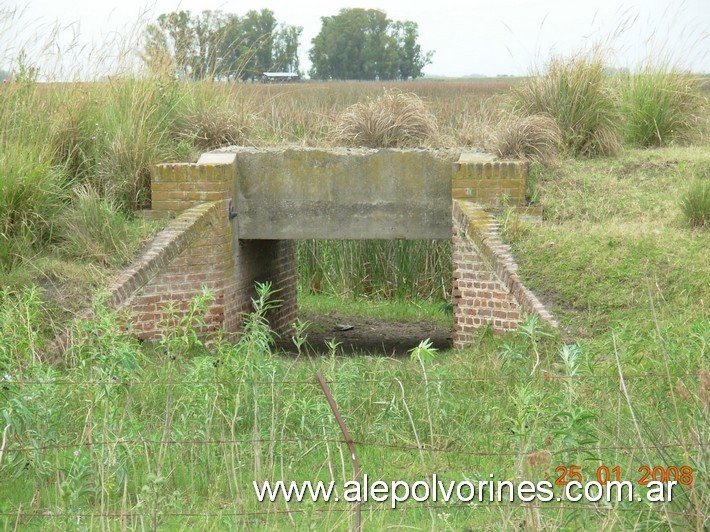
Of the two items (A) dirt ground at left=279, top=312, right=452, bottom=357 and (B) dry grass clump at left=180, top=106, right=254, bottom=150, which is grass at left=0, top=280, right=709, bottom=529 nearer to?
(A) dirt ground at left=279, top=312, right=452, bottom=357

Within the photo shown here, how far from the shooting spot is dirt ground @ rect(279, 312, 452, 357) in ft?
33.3

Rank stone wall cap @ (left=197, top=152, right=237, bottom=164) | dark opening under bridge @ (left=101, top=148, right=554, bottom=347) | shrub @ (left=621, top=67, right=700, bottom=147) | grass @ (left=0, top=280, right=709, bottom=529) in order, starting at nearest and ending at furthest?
grass @ (left=0, top=280, right=709, bottom=529)
dark opening under bridge @ (left=101, top=148, right=554, bottom=347)
stone wall cap @ (left=197, top=152, right=237, bottom=164)
shrub @ (left=621, top=67, right=700, bottom=147)

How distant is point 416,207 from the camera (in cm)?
932

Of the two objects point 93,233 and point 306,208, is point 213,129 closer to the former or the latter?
point 306,208

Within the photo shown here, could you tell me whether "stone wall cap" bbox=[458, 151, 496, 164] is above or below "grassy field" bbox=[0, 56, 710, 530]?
above

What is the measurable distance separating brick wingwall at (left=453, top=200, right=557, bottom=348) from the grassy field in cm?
16

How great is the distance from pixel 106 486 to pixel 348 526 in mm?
1025

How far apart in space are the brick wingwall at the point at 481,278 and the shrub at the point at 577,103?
2387 millimetres

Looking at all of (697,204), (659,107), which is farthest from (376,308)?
(697,204)

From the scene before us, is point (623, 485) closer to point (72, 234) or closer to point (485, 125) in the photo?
point (72, 234)

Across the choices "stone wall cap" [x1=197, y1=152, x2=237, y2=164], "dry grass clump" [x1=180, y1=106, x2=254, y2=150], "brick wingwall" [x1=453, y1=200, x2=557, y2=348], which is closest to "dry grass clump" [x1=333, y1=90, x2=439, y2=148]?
"dry grass clump" [x1=180, y1=106, x2=254, y2=150]

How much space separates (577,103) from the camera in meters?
10.6

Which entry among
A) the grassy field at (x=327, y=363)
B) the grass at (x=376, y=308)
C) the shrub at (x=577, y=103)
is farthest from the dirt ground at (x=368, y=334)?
the shrub at (x=577, y=103)

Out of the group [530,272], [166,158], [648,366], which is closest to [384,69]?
[166,158]
